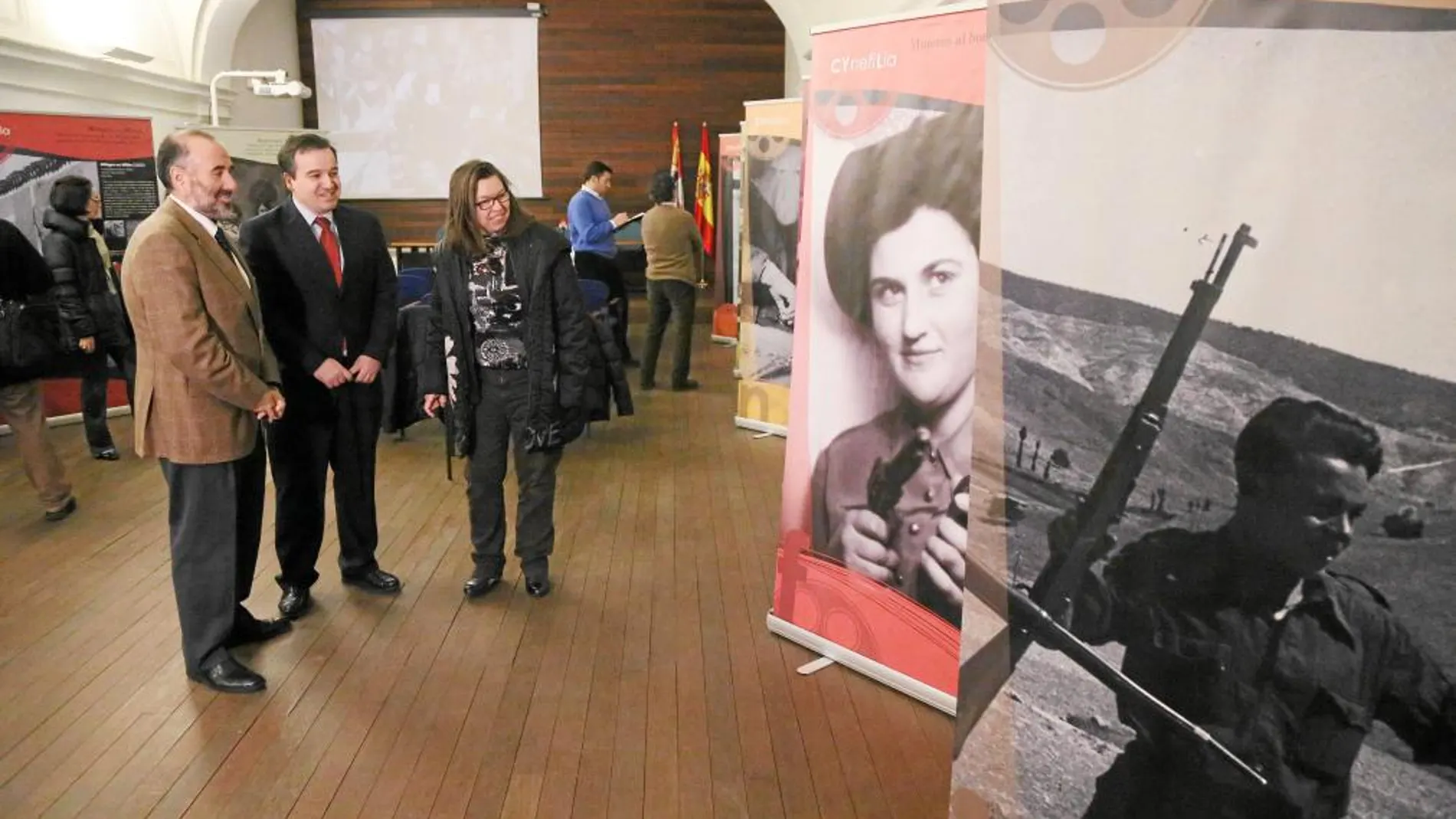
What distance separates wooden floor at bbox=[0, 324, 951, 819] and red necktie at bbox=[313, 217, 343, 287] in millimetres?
1255

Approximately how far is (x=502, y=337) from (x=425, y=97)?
9191 mm

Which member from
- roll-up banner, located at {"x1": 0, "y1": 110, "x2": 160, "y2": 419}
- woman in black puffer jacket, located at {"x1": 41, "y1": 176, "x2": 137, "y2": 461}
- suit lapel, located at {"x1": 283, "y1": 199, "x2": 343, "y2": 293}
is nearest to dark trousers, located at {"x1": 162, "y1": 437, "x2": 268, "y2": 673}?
suit lapel, located at {"x1": 283, "y1": 199, "x2": 343, "y2": 293}

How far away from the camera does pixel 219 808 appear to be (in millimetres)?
2477

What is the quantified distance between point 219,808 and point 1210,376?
2493 millimetres

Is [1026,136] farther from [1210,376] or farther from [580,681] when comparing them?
[580,681]

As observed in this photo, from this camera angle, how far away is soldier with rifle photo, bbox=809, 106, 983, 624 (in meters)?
2.68

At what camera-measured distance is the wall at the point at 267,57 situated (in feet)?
33.9

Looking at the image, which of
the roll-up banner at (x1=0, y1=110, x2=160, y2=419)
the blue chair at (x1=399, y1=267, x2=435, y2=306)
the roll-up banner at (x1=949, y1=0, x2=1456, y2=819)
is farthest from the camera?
the blue chair at (x1=399, y1=267, x2=435, y2=306)

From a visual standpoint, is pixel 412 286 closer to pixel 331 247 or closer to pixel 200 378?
pixel 331 247

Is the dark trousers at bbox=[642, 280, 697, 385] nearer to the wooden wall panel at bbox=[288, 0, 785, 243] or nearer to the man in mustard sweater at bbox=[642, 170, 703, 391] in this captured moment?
the man in mustard sweater at bbox=[642, 170, 703, 391]

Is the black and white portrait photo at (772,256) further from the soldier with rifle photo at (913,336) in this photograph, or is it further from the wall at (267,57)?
the wall at (267,57)

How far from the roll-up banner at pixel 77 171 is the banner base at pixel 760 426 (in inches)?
155

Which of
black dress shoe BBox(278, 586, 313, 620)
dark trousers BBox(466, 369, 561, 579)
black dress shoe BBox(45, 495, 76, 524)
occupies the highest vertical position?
dark trousers BBox(466, 369, 561, 579)

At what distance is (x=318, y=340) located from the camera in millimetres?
3385
